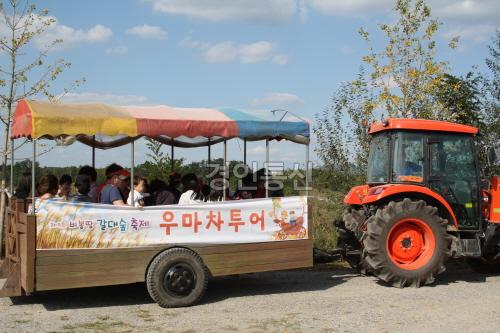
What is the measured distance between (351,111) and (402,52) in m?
1.59

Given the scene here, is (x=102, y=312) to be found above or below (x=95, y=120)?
below

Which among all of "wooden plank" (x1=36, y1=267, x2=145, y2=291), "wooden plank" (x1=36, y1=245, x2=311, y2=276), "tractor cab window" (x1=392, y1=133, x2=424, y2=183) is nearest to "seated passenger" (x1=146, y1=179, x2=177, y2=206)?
"wooden plank" (x1=36, y1=245, x2=311, y2=276)

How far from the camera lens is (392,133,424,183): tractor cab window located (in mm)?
9266

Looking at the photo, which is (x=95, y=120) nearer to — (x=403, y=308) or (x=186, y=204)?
(x=186, y=204)

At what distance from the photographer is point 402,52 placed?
1289 cm

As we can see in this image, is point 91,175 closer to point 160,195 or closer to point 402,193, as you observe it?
point 160,195

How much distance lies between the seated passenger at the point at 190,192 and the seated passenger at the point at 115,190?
2.51 feet

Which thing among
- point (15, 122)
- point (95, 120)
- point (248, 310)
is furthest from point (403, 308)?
point (15, 122)

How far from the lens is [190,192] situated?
8.28m

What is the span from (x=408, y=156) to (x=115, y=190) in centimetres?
429

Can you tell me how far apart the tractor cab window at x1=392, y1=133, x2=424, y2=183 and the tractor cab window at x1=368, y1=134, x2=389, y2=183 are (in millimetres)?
208

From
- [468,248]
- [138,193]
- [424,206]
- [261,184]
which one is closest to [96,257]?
[138,193]

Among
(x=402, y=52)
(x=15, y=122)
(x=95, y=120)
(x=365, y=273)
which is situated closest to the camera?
(x=95, y=120)

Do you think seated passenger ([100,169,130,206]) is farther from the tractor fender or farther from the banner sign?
the tractor fender
